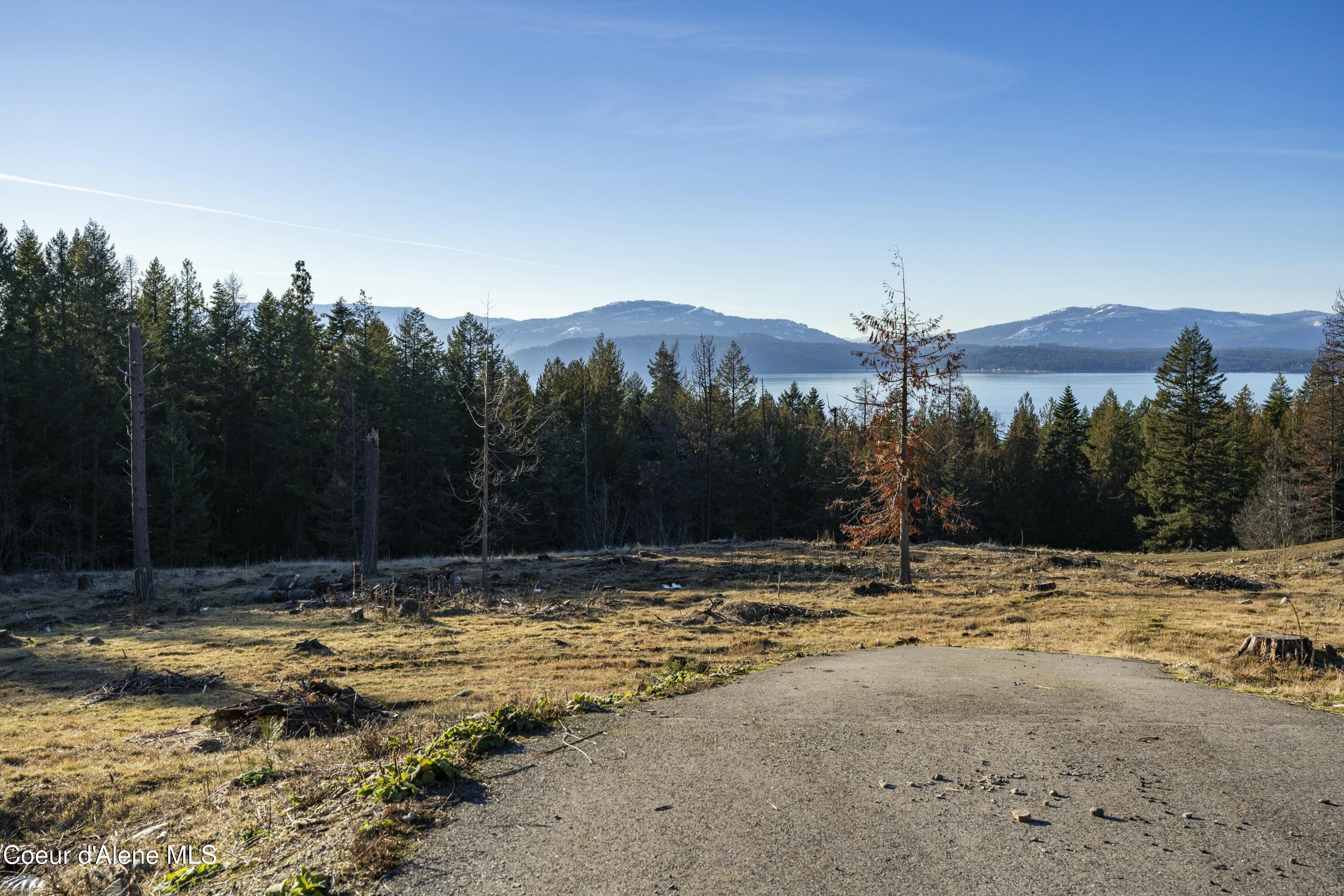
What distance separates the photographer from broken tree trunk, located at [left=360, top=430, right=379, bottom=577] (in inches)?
980

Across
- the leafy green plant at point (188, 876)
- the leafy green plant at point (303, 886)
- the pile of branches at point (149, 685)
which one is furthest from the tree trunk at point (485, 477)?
the leafy green plant at point (303, 886)

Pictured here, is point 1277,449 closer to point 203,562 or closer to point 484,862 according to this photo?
point 484,862

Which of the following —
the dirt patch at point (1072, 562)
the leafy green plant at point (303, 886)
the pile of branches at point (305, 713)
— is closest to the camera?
the leafy green plant at point (303, 886)

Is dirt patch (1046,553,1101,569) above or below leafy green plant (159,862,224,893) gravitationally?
below

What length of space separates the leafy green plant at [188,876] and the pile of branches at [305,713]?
3.74 m

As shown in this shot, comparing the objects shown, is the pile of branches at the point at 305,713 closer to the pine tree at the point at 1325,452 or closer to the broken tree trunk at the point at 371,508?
the broken tree trunk at the point at 371,508

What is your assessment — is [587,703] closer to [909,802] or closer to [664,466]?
[909,802]

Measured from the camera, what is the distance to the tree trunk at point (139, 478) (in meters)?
20.5

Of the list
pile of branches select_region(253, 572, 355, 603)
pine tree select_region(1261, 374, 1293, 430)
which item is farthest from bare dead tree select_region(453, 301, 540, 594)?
pine tree select_region(1261, 374, 1293, 430)

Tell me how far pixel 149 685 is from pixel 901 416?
1875cm

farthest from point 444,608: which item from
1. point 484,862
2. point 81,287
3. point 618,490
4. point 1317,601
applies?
point 618,490

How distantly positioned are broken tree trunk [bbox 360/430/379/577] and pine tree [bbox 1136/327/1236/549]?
52.7m

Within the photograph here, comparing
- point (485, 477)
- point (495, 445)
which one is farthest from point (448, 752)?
point (495, 445)

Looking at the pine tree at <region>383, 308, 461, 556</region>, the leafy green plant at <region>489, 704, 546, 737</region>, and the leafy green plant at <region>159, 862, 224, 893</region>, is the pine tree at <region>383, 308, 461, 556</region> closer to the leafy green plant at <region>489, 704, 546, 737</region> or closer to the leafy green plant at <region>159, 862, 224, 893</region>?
the leafy green plant at <region>489, 704, 546, 737</region>
